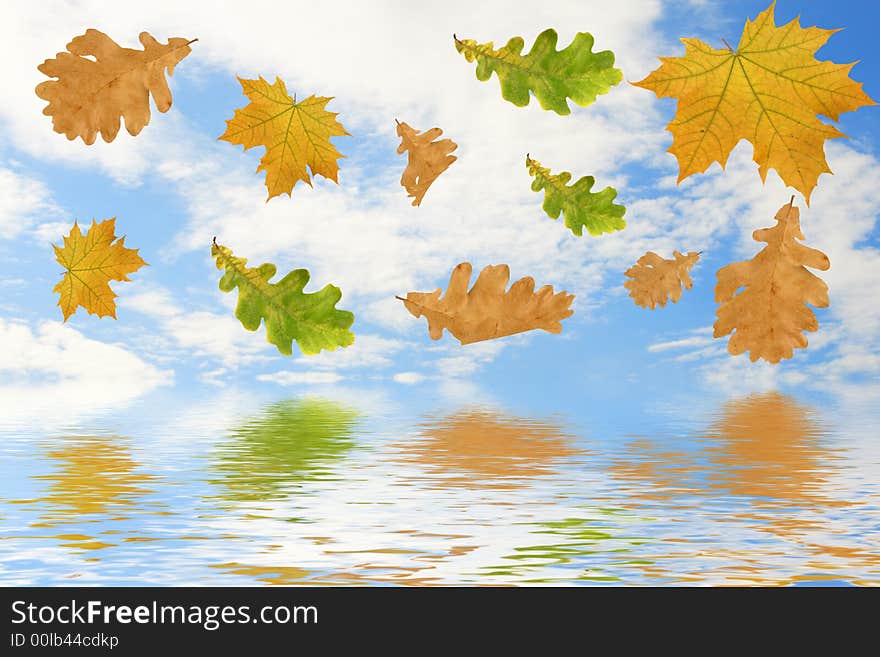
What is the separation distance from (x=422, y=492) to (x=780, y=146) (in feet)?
3.24

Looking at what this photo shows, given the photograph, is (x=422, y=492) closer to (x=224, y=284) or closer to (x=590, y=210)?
(x=224, y=284)

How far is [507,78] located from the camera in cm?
182

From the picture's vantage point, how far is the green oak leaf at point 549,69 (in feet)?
5.88

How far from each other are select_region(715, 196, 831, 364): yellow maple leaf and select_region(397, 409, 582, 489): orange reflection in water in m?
0.59

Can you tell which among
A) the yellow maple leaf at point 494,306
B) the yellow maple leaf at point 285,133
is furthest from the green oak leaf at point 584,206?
the yellow maple leaf at point 285,133

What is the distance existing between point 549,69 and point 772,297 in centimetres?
68

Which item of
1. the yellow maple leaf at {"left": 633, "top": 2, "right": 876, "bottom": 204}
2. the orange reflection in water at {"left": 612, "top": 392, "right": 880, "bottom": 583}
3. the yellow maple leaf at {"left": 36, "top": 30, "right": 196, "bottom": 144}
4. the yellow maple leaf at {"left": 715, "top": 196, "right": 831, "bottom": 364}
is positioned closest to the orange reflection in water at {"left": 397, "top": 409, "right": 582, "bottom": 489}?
the orange reflection in water at {"left": 612, "top": 392, "right": 880, "bottom": 583}

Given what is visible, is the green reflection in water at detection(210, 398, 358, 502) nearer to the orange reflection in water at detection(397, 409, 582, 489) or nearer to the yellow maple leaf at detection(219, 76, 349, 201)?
the orange reflection in water at detection(397, 409, 582, 489)

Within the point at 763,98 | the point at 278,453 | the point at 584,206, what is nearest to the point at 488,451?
the point at 278,453

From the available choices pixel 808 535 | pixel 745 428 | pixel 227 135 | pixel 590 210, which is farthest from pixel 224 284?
pixel 745 428

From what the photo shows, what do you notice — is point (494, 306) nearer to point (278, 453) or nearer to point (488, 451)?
point (488, 451)

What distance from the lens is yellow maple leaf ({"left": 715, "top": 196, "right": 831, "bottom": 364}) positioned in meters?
1.66

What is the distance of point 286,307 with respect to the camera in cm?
175

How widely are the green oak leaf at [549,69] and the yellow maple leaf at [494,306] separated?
410 millimetres
